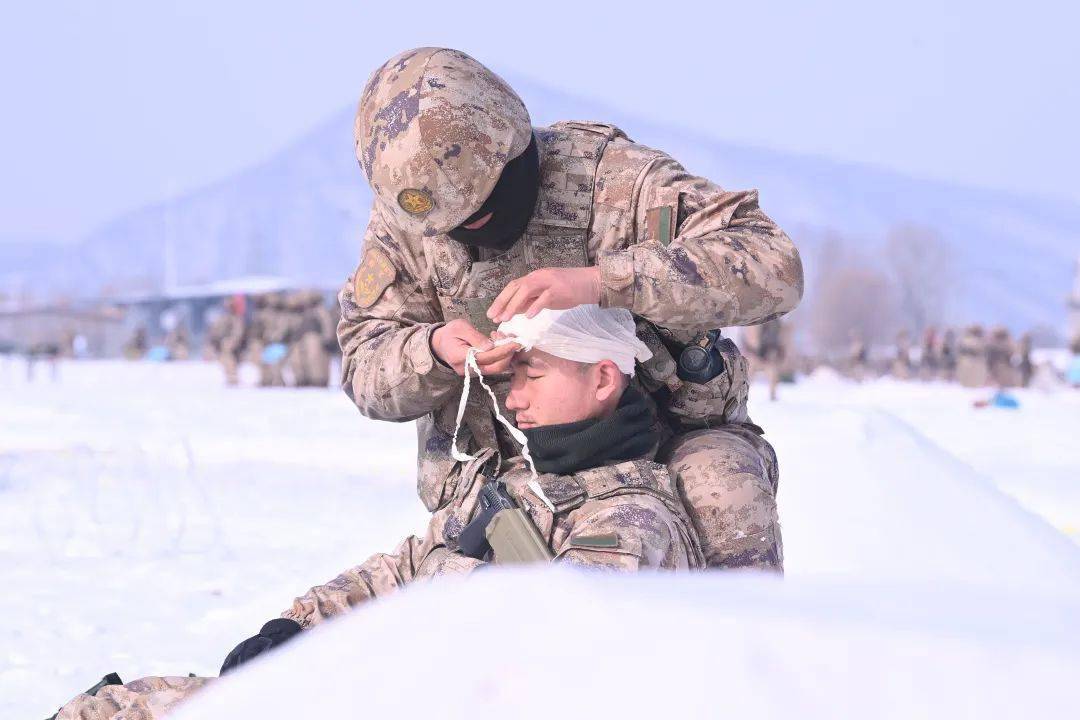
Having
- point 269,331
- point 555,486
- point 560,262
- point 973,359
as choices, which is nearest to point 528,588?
point 555,486

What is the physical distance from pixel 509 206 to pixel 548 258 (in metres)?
0.18

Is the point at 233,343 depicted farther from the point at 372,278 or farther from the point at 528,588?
the point at 528,588

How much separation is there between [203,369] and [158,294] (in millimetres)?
42323

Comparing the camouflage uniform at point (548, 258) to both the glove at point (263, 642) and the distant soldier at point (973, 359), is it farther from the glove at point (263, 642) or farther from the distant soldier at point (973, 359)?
the distant soldier at point (973, 359)

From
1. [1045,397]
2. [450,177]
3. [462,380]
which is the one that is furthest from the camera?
[1045,397]

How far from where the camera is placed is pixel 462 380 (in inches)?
99.6

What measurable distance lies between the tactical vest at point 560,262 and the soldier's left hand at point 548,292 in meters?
0.30

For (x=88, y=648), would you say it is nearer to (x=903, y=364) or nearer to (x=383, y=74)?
(x=383, y=74)

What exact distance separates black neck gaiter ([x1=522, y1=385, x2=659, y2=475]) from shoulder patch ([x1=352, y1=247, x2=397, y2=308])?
0.50m

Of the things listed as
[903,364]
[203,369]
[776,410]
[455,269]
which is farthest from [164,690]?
[903,364]

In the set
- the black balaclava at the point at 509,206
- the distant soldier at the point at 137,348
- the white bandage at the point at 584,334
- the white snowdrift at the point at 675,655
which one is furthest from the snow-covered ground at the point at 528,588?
the distant soldier at the point at 137,348

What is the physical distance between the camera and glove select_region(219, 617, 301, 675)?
226 centimetres

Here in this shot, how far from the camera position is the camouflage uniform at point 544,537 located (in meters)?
2.14

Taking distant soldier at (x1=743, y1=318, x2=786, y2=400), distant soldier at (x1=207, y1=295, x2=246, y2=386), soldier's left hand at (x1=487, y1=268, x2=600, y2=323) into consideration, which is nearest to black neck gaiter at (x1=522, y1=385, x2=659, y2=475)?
soldier's left hand at (x1=487, y1=268, x2=600, y2=323)
